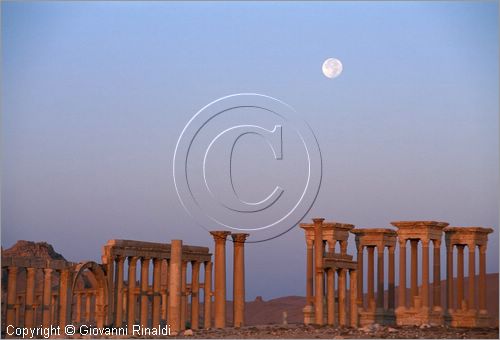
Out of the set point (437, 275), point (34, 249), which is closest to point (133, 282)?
point (437, 275)

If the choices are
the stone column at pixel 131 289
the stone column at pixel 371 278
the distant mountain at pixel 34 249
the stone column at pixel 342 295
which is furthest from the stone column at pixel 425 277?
the distant mountain at pixel 34 249

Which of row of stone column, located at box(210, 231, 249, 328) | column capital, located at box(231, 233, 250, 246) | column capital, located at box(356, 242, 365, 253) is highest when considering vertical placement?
column capital, located at box(356, 242, 365, 253)

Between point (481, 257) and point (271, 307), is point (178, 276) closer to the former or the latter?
point (481, 257)

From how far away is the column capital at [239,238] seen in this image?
6106 cm

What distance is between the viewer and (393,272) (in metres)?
71.9

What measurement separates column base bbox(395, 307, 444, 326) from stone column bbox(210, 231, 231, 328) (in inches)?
485

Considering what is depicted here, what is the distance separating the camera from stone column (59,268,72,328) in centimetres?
5309

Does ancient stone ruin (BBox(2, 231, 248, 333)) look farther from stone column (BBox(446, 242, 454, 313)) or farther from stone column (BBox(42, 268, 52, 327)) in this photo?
stone column (BBox(446, 242, 454, 313))

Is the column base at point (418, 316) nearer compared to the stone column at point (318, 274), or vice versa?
the stone column at point (318, 274)

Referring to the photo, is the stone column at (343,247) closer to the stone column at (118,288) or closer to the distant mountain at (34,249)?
the stone column at (118,288)

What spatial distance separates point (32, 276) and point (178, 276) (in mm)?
8278

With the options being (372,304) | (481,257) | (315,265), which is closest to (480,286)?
(481,257)

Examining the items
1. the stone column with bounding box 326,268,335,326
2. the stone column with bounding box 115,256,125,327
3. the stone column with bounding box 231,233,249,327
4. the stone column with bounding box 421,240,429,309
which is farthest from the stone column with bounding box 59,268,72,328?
the stone column with bounding box 421,240,429,309

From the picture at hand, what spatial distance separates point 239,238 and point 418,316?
13192 millimetres
